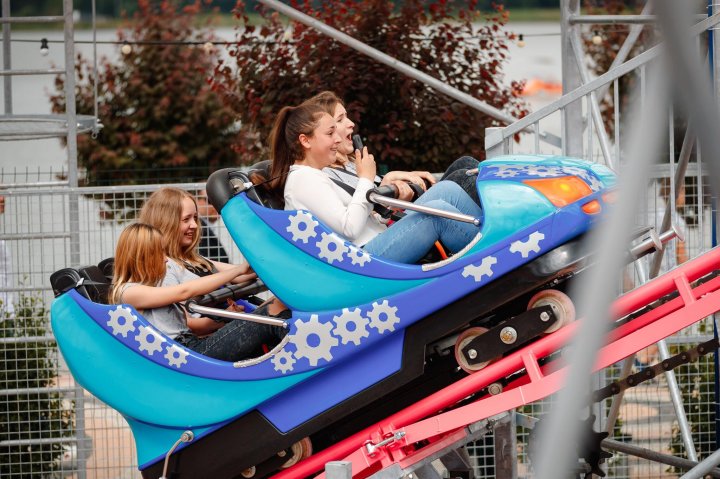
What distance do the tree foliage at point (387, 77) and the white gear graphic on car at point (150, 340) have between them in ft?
9.73

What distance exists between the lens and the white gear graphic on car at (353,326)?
3342 mm

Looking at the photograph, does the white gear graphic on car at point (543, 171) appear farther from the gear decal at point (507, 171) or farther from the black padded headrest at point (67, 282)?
the black padded headrest at point (67, 282)

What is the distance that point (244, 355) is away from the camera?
362cm

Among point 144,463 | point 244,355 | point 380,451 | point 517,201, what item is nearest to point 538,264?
point 517,201

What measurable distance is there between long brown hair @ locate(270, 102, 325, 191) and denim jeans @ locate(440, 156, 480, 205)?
0.50m

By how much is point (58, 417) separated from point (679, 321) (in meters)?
3.27

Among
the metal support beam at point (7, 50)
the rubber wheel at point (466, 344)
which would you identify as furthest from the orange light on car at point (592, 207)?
the metal support beam at point (7, 50)

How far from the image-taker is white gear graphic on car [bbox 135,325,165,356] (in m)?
3.56

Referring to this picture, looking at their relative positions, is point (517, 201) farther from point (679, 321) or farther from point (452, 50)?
point (452, 50)

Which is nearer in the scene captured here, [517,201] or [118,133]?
[517,201]

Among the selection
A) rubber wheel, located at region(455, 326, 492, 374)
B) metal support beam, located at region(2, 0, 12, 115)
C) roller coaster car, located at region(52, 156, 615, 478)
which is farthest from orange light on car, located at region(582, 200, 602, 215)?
metal support beam, located at region(2, 0, 12, 115)

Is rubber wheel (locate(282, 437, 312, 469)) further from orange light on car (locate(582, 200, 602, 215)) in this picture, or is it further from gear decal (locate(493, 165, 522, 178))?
orange light on car (locate(582, 200, 602, 215))

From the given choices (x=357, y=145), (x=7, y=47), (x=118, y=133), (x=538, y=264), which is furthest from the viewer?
(x=118, y=133)

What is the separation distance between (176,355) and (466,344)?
2.98 feet
